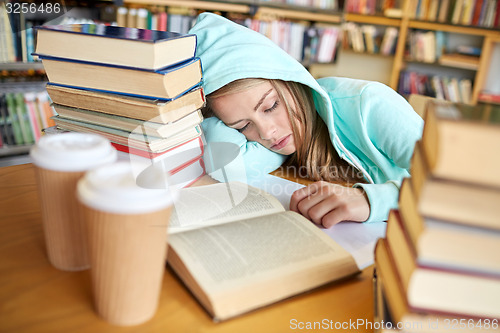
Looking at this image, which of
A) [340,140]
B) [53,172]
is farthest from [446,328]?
[340,140]

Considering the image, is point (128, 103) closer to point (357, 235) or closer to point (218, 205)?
point (218, 205)

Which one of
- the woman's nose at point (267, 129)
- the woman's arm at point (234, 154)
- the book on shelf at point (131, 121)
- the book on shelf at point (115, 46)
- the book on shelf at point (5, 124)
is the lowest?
the book on shelf at point (5, 124)

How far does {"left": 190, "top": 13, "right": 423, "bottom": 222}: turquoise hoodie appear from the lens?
0.92 meters

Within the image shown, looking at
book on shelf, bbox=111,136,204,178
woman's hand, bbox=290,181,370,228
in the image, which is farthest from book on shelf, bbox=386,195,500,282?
book on shelf, bbox=111,136,204,178

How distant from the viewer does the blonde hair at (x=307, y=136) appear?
0.96m

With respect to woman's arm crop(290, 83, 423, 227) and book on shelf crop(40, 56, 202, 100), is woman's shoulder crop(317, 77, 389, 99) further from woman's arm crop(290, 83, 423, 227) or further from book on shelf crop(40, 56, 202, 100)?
book on shelf crop(40, 56, 202, 100)

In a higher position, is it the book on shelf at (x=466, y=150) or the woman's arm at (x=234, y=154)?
the book on shelf at (x=466, y=150)

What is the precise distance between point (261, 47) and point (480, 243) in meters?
0.73

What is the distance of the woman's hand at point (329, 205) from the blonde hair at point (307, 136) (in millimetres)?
219

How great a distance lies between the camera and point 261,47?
960mm

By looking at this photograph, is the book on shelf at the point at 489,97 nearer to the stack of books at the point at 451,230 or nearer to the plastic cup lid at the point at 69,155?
the stack of books at the point at 451,230

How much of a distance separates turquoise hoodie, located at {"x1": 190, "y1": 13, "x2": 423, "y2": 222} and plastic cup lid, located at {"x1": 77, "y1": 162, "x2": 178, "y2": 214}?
487mm

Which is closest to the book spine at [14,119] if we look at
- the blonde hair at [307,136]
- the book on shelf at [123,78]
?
the blonde hair at [307,136]

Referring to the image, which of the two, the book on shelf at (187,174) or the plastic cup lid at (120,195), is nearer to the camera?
the plastic cup lid at (120,195)
